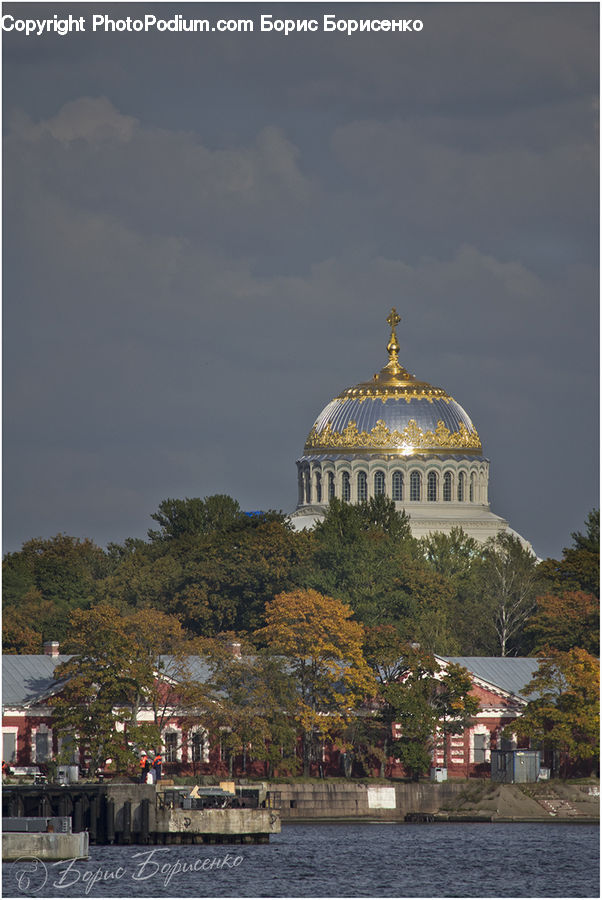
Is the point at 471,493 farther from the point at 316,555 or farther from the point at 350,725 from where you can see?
the point at 350,725

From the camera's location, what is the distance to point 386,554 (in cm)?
14038

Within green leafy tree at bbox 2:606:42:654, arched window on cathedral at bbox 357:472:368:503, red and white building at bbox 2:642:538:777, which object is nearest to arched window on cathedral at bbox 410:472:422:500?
arched window on cathedral at bbox 357:472:368:503

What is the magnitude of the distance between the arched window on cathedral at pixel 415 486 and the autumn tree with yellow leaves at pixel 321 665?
6262cm

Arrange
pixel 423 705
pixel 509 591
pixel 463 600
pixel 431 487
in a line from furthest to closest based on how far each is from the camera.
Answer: pixel 431 487, pixel 463 600, pixel 509 591, pixel 423 705

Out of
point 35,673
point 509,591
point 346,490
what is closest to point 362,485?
point 346,490

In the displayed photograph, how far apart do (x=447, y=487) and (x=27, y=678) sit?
67350 mm

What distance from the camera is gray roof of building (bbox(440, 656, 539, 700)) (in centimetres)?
11898

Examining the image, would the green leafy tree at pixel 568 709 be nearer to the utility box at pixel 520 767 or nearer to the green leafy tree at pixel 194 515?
the utility box at pixel 520 767

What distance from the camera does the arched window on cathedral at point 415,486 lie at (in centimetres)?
17762

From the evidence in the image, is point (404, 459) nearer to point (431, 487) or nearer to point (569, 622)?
point (431, 487)

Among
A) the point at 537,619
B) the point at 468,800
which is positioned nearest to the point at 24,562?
the point at 537,619

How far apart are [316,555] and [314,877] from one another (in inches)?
2196

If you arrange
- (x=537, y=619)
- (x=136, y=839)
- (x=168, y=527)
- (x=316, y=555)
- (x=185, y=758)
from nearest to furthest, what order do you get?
(x=136, y=839) → (x=185, y=758) → (x=537, y=619) → (x=316, y=555) → (x=168, y=527)

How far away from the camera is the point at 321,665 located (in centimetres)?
11319
